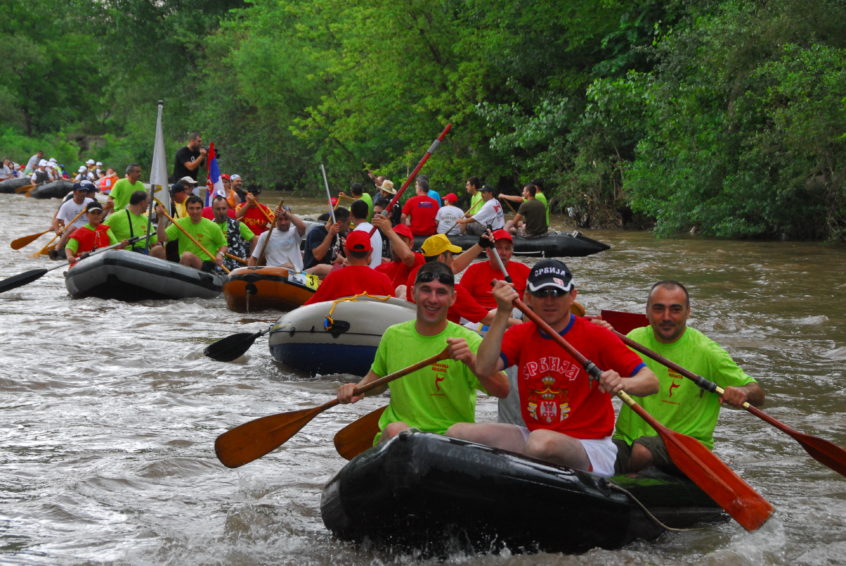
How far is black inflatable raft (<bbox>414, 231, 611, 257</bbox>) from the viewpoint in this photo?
63.2 ft

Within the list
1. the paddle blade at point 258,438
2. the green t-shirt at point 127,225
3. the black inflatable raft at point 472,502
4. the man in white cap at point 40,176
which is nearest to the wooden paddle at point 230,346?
the paddle blade at point 258,438

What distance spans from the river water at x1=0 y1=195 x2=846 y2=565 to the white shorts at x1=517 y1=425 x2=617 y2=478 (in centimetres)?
38

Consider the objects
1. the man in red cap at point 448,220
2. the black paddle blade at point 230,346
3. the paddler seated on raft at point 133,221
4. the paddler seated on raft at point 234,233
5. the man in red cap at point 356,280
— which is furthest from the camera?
the man in red cap at point 448,220

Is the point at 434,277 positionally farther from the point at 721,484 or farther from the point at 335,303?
the point at 335,303

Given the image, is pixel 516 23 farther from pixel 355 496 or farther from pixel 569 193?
pixel 355 496

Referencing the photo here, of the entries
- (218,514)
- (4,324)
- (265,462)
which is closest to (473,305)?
(265,462)

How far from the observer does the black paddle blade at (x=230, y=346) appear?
9.36 meters

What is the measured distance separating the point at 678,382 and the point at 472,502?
1495 millimetres

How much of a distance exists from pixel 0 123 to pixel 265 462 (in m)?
60.8

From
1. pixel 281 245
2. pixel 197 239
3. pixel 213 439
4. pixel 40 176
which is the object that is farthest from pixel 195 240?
pixel 40 176

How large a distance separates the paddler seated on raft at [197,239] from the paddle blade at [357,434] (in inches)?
328

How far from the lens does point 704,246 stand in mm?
20859

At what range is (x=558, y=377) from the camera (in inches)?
202

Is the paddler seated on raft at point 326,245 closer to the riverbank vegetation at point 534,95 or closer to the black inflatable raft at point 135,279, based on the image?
the black inflatable raft at point 135,279
